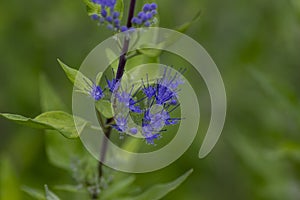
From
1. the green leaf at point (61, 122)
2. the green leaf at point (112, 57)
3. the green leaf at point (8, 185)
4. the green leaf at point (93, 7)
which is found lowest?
the green leaf at point (8, 185)

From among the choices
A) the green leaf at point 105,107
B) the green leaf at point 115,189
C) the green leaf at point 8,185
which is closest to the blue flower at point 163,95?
the green leaf at point 105,107

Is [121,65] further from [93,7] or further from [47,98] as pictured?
[47,98]

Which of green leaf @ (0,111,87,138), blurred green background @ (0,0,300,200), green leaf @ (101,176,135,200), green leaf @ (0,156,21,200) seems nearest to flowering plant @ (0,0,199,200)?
green leaf @ (0,111,87,138)

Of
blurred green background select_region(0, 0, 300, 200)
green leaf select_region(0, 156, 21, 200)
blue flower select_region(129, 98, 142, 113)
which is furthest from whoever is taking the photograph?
blurred green background select_region(0, 0, 300, 200)

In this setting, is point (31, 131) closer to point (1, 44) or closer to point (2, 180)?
point (1, 44)

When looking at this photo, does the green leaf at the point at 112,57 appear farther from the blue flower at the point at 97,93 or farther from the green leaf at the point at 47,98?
the green leaf at the point at 47,98

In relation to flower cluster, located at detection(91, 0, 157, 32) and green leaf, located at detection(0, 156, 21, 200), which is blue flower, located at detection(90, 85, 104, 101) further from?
green leaf, located at detection(0, 156, 21, 200)
